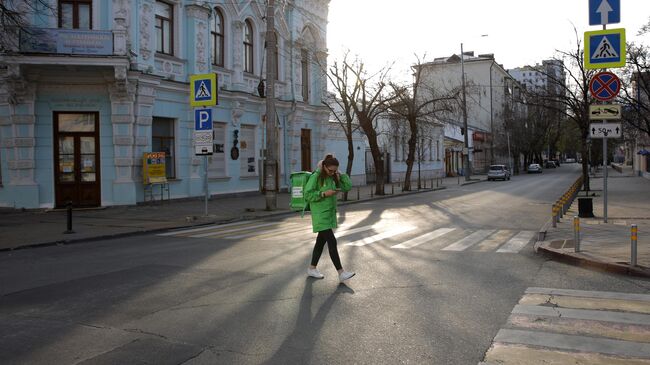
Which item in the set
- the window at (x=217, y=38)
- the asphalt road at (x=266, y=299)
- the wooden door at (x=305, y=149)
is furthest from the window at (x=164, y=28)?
the asphalt road at (x=266, y=299)

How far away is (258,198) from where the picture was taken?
2516 centimetres

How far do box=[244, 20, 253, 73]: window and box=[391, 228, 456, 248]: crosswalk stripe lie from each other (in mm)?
16399

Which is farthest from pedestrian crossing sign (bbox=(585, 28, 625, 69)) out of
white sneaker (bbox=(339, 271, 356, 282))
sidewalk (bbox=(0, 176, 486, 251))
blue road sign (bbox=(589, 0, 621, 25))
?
sidewalk (bbox=(0, 176, 486, 251))

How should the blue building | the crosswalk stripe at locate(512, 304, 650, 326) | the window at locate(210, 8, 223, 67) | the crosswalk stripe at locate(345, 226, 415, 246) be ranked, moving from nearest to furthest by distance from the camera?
the crosswalk stripe at locate(512, 304, 650, 326)
the crosswalk stripe at locate(345, 226, 415, 246)
the blue building
the window at locate(210, 8, 223, 67)

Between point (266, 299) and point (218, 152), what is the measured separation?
18932 mm

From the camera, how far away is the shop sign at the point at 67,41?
1748 centimetres

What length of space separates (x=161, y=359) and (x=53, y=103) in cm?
1706

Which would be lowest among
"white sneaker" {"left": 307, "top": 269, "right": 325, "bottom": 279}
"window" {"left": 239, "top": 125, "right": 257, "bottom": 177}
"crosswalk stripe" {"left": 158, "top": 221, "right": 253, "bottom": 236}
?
"crosswalk stripe" {"left": 158, "top": 221, "right": 253, "bottom": 236}

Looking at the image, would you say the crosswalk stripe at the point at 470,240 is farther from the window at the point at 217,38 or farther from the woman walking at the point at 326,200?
the window at the point at 217,38

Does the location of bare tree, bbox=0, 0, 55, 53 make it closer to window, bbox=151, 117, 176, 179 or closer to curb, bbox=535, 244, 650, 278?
window, bbox=151, 117, 176, 179

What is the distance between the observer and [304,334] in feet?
17.0

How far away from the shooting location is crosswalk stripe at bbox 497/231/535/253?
1046cm

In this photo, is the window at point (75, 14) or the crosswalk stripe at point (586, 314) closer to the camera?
the crosswalk stripe at point (586, 314)

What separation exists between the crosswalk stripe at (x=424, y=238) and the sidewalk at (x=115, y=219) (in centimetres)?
668
